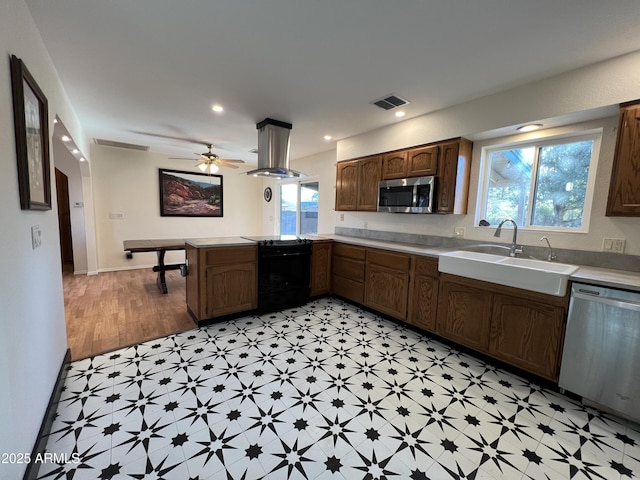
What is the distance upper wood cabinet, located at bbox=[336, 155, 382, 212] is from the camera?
144 inches

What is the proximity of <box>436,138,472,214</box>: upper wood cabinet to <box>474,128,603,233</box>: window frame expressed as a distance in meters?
0.16

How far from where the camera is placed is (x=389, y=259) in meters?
3.11

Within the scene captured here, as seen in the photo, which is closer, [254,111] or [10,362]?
[10,362]

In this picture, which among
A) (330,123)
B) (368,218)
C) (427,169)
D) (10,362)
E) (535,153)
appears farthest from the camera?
(368,218)

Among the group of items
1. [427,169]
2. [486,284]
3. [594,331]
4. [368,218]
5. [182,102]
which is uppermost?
[182,102]

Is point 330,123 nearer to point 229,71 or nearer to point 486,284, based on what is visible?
point 229,71

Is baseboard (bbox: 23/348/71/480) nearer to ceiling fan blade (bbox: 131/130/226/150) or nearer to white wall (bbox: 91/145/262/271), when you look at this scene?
ceiling fan blade (bbox: 131/130/226/150)

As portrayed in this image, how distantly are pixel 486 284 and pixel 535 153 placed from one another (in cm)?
143

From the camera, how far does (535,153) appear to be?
2.61 meters

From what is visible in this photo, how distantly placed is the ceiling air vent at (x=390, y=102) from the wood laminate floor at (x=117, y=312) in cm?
310

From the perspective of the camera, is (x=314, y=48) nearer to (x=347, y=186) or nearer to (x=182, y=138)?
(x=347, y=186)

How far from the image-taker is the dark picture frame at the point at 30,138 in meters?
1.28

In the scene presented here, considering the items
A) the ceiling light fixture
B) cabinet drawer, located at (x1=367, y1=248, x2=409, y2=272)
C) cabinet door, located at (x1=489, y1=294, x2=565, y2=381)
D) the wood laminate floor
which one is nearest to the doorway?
the wood laminate floor

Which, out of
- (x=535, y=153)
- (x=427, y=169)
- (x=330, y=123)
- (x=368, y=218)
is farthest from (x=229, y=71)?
(x=535, y=153)
